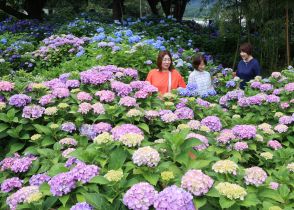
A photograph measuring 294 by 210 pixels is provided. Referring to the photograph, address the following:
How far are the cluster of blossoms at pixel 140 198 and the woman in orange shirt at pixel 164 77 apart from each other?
10.8ft

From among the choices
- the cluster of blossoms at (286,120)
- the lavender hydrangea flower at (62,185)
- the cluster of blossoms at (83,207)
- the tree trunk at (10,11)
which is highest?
the tree trunk at (10,11)

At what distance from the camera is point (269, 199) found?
1.82m

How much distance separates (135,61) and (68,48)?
250cm

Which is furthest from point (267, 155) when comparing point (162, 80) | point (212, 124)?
point (162, 80)

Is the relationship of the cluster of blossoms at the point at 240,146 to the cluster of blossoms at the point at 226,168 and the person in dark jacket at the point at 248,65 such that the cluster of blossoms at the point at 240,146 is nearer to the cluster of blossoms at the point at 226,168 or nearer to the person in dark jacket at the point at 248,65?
the cluster of blossoms at the point at 226,168

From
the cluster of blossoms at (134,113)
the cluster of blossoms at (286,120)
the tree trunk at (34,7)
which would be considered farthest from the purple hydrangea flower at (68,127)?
the tree trunk at (34,7)

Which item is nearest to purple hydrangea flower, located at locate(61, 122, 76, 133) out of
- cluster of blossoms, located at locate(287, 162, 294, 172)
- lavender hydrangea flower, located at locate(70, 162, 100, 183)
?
lavender hydrangea flower, located at locate(70, 162, 100, 183)

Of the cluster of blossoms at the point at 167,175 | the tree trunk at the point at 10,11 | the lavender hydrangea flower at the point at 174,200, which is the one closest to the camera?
the lavender hydrangea flower at the point at 174,200

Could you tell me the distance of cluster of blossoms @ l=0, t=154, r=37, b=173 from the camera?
2.22 m

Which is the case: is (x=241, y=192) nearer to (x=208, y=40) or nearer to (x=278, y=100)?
(x=278, y=100)

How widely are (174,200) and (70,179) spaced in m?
0.54

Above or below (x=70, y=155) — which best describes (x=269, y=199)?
below

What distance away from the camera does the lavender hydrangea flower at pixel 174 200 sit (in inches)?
56.0

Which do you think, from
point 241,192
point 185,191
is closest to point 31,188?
point 185,191
